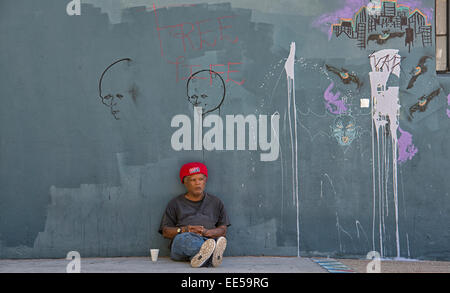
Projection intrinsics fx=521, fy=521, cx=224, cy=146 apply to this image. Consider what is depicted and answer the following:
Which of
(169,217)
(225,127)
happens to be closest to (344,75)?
(225,127)

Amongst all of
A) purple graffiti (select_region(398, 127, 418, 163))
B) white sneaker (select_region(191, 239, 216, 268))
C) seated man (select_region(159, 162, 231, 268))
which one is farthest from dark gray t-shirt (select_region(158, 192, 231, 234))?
purple graffiti (select_region(398, 127, 418, 163))

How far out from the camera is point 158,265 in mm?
4730

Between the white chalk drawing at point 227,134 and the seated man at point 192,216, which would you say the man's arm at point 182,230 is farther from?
the white chalk drawing at point 227,134

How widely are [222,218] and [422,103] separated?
7.49ft

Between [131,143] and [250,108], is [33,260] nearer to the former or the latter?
[131,143]

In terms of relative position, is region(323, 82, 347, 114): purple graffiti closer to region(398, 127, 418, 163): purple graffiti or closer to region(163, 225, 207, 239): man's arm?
region(398, 127, 418, 163): purple graffiti

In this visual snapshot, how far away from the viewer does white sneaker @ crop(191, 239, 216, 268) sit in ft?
14.7

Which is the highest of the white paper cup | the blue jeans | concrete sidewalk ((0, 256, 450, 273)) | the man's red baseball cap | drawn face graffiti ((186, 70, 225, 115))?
drawn face graffiti ((186, 70, 225, 115))

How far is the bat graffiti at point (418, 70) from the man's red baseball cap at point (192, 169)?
219cm

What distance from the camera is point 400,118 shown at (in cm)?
518

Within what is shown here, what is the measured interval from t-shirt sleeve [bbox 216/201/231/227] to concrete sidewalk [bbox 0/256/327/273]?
13.5 inches

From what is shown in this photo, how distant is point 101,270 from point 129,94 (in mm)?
1745

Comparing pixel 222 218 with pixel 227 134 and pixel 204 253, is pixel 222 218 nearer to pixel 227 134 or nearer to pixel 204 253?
pixel 204 253
